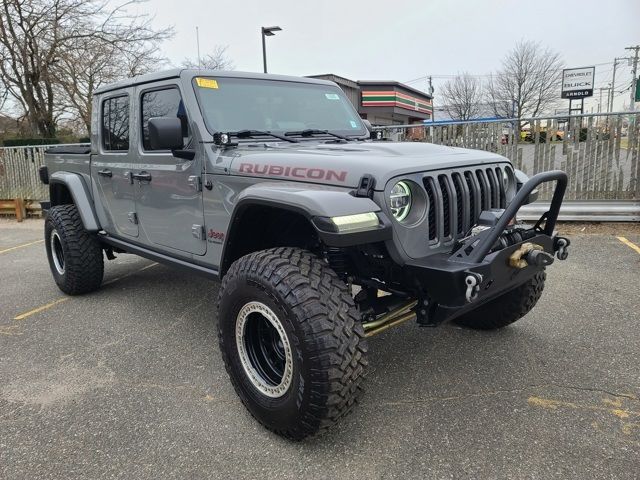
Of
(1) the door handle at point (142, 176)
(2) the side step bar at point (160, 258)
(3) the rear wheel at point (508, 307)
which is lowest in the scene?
(3) the rear wheel at point (508, 307)

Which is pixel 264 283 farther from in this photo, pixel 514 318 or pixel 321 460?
pixel 514 318

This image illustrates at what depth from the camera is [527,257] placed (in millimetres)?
2500

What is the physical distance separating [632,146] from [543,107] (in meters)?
33.4

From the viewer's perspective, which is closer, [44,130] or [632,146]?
[632,146]

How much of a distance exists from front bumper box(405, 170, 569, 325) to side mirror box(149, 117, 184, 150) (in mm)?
1641

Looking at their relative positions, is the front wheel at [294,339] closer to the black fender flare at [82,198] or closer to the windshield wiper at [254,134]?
→ the windshield wiper at [254,134]

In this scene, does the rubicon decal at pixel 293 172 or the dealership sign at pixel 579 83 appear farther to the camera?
the dealership sign at pixel 579 83

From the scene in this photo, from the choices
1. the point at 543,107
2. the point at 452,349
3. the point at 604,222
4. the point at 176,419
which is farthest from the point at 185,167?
the point at 543,107

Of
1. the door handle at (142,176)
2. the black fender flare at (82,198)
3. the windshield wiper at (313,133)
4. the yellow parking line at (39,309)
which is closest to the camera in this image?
the windshield wiper at (313,133)

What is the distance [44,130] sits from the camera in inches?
827

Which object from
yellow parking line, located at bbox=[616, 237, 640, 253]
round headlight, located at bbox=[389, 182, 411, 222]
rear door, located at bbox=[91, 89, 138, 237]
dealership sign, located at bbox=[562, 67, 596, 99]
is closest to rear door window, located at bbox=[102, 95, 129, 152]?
rear door, located at bbox=[91, 89, 138, 237]

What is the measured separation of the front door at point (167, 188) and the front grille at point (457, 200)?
157 cm

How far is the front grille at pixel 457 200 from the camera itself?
2551 millimetres

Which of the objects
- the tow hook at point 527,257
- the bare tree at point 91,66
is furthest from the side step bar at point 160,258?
the bare tree at point 91,66
